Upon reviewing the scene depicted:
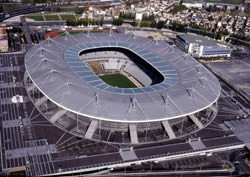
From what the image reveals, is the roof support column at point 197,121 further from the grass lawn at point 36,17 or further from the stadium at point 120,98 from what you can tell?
the grass lawn at point 36,17

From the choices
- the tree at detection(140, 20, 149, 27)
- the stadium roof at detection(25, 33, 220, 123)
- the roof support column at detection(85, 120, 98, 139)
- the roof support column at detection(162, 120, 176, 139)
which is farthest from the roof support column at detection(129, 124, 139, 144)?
the tree at detection(140, 20, 149, 27)

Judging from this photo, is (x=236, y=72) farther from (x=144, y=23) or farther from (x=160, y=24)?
(x=144, y=23)

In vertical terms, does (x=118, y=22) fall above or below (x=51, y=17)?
above

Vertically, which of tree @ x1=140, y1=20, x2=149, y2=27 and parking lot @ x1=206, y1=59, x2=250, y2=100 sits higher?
tree @ x1=140, y1=20, x2=149, y2=27

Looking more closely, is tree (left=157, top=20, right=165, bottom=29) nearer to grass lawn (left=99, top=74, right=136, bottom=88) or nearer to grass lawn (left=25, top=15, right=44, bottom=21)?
grass lawn (left=99, top=74, right=136, bottom=88)

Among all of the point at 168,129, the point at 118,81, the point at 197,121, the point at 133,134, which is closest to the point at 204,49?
the point at 118,81

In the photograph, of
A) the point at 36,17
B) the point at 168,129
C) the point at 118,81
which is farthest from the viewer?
the point at 36,17
